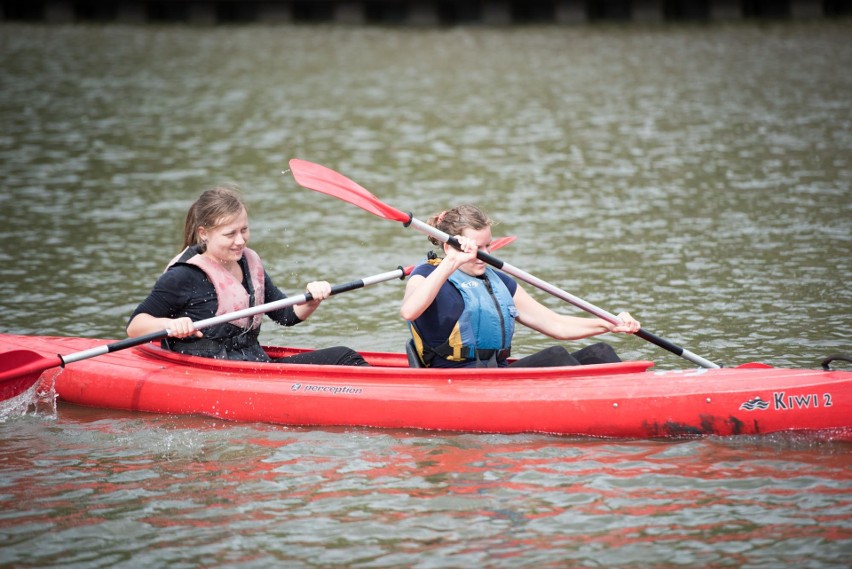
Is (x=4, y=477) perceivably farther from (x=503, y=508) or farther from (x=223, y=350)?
(x=503, y=508)

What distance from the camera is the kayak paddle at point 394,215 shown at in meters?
5.74

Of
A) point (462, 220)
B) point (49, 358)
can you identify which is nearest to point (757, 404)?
point (462, 220)

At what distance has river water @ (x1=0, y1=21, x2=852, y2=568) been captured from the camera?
4.50 meters

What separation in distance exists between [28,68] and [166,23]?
5531mm

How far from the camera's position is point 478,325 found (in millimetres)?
5543

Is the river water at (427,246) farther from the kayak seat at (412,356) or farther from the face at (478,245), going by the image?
the face at (478,245)

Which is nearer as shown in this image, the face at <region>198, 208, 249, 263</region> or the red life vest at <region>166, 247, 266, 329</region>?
the face at <region>198, 208, 249, 263</region>

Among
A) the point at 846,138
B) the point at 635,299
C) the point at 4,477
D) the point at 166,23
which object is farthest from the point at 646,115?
the point at 166,23

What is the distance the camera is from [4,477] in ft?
16.8

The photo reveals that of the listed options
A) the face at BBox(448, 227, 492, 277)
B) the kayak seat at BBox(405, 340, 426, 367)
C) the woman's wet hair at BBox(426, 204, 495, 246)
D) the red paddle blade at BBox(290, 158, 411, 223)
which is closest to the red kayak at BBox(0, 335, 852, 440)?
the kayak seat at BBox(405, 340, 426, 367)

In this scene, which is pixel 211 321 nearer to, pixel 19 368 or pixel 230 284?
pixel 230 284

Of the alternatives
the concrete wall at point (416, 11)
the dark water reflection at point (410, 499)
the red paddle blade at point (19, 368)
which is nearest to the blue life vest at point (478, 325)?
the dark water reflection at point (410, 499)

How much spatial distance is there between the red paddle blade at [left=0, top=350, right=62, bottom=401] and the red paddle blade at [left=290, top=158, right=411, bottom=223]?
1.58 meters

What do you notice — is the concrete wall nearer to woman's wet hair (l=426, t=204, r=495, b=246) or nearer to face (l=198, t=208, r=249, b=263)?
woman's wet hair (l=426, t=204, r=495, b=246)
